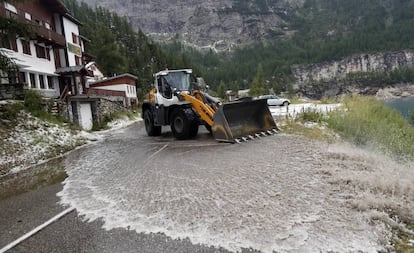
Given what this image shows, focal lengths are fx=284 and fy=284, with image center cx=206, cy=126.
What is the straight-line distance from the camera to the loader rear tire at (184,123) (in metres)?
10.2

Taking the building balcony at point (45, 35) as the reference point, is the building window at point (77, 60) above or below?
below

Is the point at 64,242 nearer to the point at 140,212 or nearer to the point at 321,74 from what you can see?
the point at 140,212

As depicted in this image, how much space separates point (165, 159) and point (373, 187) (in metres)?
4.95

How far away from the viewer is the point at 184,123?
10281 millimetres

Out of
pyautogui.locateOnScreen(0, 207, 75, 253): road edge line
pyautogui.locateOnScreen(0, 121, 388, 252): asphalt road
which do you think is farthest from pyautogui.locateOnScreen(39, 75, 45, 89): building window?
pyautogui.locateOnScreen(0, 207, 75, 253): road edge line

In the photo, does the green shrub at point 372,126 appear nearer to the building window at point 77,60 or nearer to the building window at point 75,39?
the building window at point 77,60

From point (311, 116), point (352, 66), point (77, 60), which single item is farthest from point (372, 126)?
point (352, 66)

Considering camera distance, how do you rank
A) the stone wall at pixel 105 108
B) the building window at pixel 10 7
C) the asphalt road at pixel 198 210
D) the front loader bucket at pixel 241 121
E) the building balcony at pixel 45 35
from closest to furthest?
the asphalt road at pixel 198 210 → the front loader bucket at pixel 241 121 → the building window at pixel 10 7 → the building balcony at pixel 45 35 → the stone wall at pixel 105 108

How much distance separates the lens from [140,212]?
4246 mm

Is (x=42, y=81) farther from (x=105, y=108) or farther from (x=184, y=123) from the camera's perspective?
(x=184, y=123)

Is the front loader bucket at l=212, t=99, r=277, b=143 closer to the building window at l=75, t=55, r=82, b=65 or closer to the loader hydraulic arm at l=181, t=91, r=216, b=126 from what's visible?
the loader hydraulic arm at l=181, t=91, r=216, b=126

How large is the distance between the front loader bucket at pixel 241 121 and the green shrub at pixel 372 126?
2.68 m

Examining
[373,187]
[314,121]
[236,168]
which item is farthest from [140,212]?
[314,121]

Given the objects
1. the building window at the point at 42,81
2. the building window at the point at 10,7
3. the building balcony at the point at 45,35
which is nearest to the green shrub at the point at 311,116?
the building balcony at the point at 45,35
